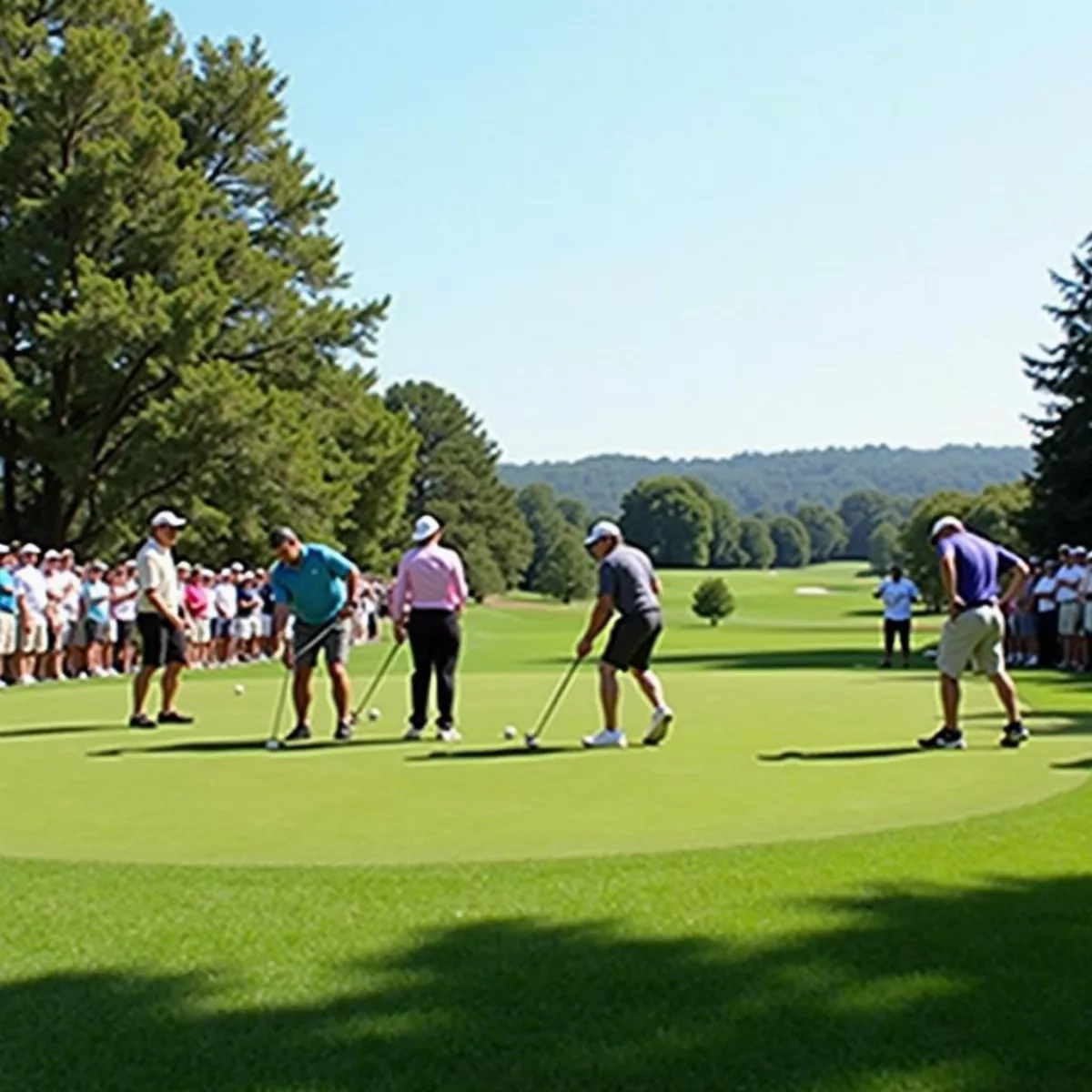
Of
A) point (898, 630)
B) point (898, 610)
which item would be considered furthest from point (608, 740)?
point (898, 630)

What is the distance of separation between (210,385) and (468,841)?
3046cm

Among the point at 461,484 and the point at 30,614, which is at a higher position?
the point at 461,484

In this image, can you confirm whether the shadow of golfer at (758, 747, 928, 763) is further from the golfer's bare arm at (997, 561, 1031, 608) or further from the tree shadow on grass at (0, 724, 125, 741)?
the tree shadow on grass at (0, 724, 125, 741)

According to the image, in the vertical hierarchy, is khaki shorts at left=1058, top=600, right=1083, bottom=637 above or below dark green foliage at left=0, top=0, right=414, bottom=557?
below

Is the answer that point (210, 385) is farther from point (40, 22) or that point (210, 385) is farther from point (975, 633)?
point (975, 633)

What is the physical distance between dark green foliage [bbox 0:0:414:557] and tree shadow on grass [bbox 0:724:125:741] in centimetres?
2151

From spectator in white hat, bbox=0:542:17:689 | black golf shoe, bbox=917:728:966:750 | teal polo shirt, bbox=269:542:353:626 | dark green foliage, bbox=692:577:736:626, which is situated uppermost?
teal polo shirt, bbox=269:542:353:626

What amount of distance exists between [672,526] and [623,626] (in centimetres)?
14201

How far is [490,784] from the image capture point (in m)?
10.5

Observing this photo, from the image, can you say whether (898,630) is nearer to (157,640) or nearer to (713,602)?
(157,640)

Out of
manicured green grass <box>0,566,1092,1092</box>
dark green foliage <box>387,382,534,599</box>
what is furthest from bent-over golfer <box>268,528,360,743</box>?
dark green foliage <box>387,382,534,599</box>

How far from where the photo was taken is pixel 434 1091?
4.52 m

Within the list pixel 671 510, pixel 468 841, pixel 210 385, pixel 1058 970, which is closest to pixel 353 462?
pixel 210 385

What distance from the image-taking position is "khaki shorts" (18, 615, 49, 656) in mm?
22547
